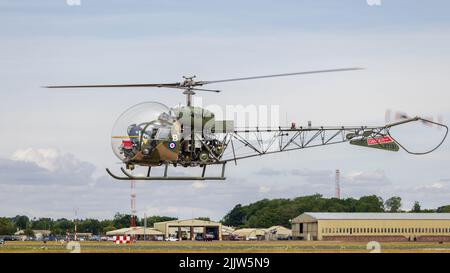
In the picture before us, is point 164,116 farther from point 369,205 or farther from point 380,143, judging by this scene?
point 369,205

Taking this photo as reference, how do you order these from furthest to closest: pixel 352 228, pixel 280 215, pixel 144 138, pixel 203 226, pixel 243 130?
1. pixel 280 215
2. pixel 203 226
3. pixel 352 228
4. pixel 243 130
5. pixel 144 138

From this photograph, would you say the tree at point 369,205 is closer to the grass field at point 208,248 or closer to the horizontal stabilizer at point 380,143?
the grass field at point 208,248

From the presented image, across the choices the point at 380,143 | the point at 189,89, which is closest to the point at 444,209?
the point at 380,143

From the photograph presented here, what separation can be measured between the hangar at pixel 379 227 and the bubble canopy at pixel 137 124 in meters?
65.8

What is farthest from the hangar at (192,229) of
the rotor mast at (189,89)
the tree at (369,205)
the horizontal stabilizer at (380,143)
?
the rotor mast at (189,89)

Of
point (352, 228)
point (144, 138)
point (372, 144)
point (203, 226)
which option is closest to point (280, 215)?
point (203, 226)

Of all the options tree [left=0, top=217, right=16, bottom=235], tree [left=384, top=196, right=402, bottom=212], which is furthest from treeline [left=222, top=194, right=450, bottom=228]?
tree [left=0, top=217, right=16, bottom=235]

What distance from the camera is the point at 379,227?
317ft

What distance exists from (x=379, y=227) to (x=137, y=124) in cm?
6939

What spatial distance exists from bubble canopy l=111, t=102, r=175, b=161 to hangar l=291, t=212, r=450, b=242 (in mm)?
65789

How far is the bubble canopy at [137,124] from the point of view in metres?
32.6
